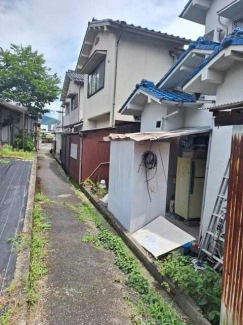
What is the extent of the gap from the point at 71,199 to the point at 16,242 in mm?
4774

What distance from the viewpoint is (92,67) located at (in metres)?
14.9

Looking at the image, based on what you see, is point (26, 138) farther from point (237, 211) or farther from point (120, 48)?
point (237, 211)

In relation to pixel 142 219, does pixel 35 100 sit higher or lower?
higher

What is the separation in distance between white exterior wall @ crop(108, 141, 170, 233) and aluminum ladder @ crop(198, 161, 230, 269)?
1.53 meters

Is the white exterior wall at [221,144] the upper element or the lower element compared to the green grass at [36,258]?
upper

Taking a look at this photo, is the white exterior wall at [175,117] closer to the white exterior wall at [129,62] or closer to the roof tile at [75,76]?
the white exterior wall at [129,62]

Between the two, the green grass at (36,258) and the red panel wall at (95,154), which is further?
the red panel wall at (95,154)

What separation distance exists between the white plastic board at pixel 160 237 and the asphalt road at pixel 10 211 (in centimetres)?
259

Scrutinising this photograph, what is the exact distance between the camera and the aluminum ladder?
437 cm

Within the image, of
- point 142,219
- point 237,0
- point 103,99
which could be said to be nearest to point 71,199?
point 142,219

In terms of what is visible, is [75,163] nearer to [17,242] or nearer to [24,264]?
[17,242]

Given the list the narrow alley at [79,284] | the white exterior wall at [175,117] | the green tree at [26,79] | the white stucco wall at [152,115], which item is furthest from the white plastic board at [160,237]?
the green tree at [26,79]

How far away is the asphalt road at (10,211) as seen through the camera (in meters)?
3.78

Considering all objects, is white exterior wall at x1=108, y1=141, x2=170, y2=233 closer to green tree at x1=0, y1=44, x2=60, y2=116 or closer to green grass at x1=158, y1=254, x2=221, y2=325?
green grass at x1=158, y1=254, x2=221, y2=325
